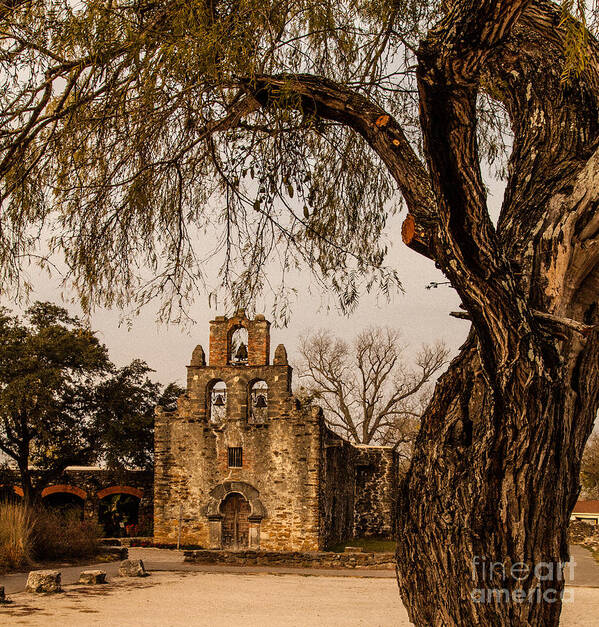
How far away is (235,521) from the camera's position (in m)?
22.2

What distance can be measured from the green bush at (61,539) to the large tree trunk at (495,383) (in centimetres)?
1493

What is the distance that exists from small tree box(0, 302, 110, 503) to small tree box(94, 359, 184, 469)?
20.5 inches

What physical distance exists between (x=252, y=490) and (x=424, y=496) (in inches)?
771

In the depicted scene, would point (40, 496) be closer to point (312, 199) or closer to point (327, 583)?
point (327, 583)

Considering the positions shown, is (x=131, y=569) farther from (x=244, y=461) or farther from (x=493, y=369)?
(x=493, y=369)

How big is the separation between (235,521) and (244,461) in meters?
1.82

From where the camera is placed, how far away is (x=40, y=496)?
82.6 ft

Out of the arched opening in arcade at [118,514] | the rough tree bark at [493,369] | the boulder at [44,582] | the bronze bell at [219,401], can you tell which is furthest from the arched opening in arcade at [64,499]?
the rough tree bark at [493,369]

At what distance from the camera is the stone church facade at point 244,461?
21641 millimetres

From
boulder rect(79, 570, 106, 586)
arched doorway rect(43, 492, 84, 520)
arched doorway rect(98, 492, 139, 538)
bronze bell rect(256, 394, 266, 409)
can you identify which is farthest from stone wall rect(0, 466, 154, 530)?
boulder rect(79, 570, 106, 586)

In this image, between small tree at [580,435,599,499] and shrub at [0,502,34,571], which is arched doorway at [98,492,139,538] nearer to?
shrub at [0,502,34,571]

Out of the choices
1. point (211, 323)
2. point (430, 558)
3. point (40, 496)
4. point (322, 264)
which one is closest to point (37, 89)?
point (322, 264)

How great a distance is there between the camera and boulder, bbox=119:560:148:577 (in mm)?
14109

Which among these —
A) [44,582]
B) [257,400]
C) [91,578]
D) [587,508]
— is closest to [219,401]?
[257,400]
